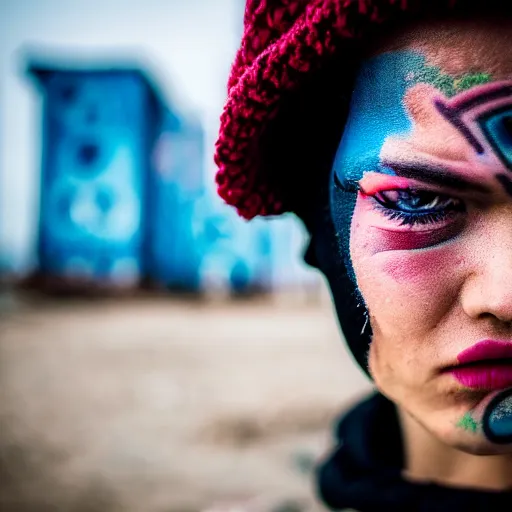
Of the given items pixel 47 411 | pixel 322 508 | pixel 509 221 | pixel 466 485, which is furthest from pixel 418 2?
pixel 47 411

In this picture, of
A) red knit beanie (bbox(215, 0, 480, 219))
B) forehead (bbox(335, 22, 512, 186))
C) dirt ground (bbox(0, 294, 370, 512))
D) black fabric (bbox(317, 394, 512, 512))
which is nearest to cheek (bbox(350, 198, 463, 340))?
forehead (bbox(335, 22, 512, 186))

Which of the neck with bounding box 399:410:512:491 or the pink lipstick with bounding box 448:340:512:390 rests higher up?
the pink lipstick with bounding box 448:340:512:390

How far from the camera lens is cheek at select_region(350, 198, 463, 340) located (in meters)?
0.70

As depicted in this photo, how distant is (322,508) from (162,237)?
394 inches

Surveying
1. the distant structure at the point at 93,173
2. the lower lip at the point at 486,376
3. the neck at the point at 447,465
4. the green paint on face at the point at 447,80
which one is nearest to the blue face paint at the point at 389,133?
the green paint on face at the point at 447,80

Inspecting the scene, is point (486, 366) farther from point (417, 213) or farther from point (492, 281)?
point (417, 213)

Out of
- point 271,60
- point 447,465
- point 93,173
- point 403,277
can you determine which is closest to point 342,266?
point 403,277

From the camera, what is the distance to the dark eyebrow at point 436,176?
67 cm

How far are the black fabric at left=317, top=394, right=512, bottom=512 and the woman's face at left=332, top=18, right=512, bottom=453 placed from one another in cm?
18

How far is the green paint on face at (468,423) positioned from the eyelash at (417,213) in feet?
0.94

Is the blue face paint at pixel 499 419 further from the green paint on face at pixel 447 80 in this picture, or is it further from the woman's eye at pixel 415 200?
the green paint on face at pixel 447 80

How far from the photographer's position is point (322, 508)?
61.5 inches

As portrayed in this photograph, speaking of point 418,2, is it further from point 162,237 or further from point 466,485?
point 162,237

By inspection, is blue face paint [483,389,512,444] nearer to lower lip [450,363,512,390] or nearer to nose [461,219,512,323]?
lower lip [450,363,512,390]
